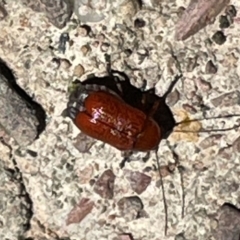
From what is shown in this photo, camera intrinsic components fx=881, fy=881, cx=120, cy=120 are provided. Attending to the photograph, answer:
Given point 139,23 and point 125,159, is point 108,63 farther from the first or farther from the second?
point 125,159

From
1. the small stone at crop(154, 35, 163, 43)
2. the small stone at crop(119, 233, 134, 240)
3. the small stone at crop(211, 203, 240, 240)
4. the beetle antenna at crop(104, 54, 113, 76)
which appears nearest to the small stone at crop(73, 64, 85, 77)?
the beetle antenna at crop(104, 54, 113, 76)

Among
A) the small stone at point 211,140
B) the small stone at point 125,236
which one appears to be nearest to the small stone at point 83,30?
the small stone at point 211,140

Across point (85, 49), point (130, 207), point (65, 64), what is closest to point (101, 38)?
point (85, 49)

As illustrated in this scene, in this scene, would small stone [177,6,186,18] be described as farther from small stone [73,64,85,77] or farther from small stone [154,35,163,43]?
small stone [73,64,85,77]

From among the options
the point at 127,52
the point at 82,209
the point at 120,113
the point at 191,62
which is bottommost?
the point at 82,209

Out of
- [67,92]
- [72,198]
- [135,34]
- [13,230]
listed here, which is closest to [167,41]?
[135,34]

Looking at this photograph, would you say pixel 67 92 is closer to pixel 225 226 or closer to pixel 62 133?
pixel 62 133

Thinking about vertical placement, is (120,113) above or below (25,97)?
above
